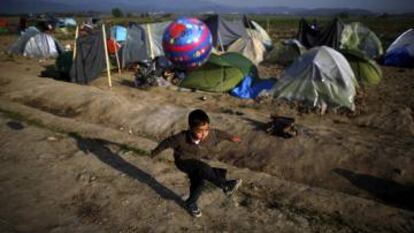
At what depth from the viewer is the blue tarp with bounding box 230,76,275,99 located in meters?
14.3

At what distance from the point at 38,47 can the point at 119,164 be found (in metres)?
20.7

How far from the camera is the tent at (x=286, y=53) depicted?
70.2 ft

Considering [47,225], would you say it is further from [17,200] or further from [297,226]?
[297,226]

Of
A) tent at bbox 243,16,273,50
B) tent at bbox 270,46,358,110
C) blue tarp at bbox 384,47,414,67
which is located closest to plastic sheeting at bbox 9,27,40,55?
tent at bbox 243,16,273,50

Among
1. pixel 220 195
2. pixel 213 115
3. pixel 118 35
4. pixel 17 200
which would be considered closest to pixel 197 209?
pixel 220 195

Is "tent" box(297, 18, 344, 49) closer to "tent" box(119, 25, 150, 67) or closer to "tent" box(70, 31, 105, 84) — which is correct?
"tent" box(119, 25, 150, 67)

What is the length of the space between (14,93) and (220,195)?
1090cm

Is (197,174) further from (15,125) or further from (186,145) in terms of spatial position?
(15,125)

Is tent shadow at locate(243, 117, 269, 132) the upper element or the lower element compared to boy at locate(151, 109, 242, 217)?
lower

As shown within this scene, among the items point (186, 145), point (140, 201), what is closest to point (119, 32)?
point (140, 201)

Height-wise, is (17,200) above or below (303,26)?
below

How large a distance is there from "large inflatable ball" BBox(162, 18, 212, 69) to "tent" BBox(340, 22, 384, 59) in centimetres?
1097

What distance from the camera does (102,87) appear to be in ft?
51.7

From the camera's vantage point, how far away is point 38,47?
25.7 metres
